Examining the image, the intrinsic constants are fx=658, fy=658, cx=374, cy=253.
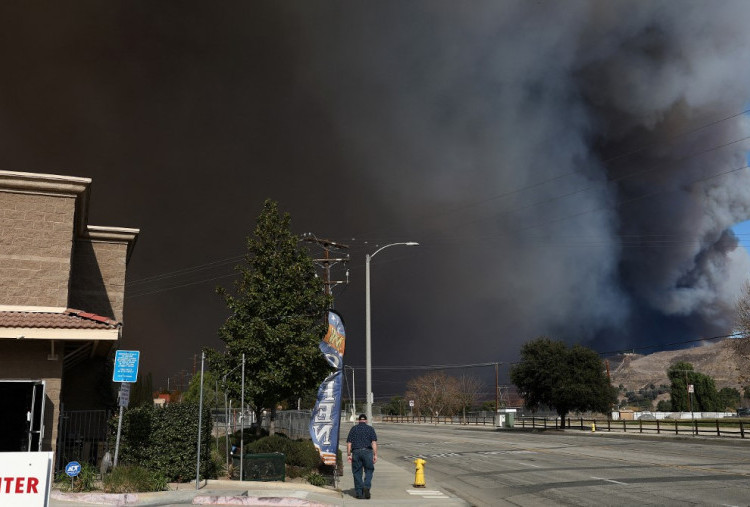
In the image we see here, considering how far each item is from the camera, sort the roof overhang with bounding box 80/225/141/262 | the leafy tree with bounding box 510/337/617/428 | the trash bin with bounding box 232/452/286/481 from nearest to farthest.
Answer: the trash bin with bounding box 232/452/286/481, the roof overhang with bounding box 80/225/141/262, the leafy tree with bounding box 510/337/617/428

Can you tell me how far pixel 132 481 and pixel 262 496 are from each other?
297 centimetres

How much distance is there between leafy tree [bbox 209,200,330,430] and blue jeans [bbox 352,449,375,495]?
9574 millimetres

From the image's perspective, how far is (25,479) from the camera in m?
7.72

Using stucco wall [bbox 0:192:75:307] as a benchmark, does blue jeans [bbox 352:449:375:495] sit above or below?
below

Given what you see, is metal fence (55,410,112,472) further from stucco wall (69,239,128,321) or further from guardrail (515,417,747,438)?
guardrail (515,417,747,438)

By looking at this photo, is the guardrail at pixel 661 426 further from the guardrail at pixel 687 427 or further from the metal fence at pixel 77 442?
the metal fence at pixel 77 442

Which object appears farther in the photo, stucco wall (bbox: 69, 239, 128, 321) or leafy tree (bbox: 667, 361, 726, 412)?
leafy tree (bbox: 667, 361, 726, 412)

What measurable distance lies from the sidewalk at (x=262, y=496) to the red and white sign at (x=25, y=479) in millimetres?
6445

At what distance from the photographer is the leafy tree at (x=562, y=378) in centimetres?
6284

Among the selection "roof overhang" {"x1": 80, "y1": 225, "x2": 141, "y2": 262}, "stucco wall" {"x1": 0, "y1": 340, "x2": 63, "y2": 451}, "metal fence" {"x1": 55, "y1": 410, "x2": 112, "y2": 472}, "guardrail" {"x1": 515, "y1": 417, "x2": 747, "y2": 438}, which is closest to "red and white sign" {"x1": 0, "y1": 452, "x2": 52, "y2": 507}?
"metal fence" {"x1": 55, "y1": 410, "x2": 112, "y2": 472}

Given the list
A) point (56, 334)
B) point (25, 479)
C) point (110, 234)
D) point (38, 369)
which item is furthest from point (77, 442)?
point (25, 479)

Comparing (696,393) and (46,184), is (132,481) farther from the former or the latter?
(696,393)

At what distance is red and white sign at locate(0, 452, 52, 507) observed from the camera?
7.65 metres

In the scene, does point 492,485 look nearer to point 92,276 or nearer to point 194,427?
point 194,427
